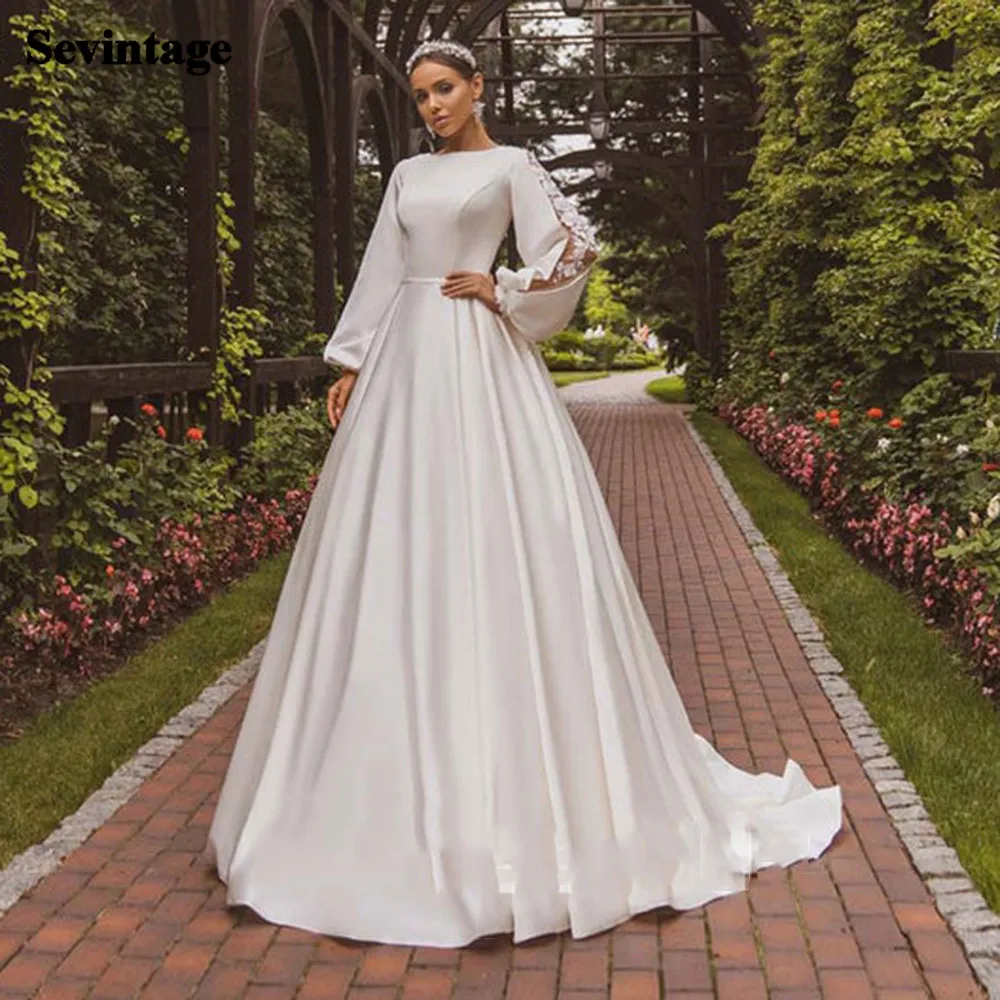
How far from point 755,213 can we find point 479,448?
11.7 meters

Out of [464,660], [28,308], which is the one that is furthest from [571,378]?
[464,660]

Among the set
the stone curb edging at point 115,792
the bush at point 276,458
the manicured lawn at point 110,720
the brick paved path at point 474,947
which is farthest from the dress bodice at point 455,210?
the bush at point 276,458

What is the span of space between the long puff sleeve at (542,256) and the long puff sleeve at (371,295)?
35 cm

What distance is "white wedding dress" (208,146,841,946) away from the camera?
327 centimetres

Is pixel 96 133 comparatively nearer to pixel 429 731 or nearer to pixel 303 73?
pixel 303 73

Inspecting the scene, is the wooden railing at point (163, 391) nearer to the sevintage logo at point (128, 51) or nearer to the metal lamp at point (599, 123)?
the sevintage logo at point (128, 51)

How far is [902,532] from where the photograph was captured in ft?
23.3

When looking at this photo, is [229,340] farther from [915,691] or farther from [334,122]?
[915,691]

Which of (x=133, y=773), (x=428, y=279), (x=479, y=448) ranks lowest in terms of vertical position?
(x=133, y=773)

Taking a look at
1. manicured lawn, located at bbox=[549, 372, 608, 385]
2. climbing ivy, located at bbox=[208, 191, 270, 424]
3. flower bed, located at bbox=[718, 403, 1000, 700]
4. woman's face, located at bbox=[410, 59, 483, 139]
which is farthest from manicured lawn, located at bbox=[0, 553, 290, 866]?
manicured lawn, located at bbox=[549, 372, 608, 385]

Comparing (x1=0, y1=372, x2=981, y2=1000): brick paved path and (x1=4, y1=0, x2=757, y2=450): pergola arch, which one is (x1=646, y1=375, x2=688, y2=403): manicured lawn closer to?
(x1=4, y1=0, x2=757, y2=450): pergola arch

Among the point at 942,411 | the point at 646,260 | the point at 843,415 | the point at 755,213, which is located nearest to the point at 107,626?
the point at 942,411

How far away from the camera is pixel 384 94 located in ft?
53.0

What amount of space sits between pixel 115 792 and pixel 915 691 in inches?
105
